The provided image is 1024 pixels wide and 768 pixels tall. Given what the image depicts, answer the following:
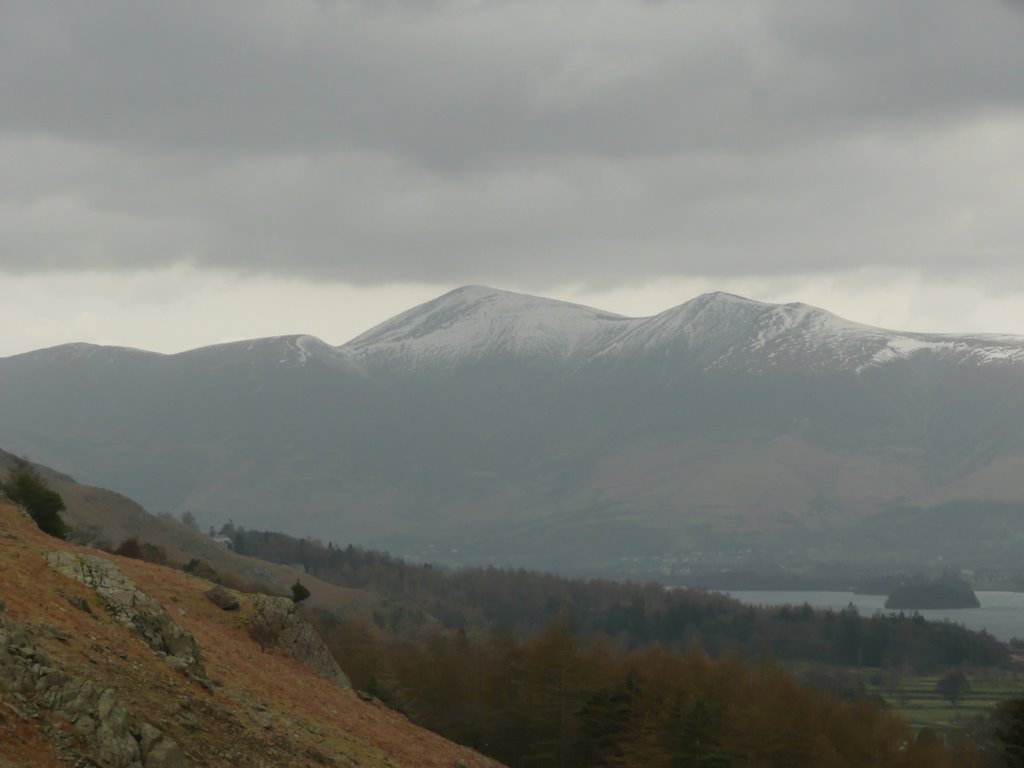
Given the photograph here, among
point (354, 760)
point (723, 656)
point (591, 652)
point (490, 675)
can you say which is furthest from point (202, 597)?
point (723, 656)

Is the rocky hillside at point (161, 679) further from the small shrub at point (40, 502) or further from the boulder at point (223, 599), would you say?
the small shrub at point (40, 502)

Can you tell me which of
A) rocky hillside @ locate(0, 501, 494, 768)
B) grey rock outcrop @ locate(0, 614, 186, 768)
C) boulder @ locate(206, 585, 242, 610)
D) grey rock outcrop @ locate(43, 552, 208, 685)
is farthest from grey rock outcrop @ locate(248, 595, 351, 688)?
grey rock outcrop @ locate(0, 614, 186, 768)

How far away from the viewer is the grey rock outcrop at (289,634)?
2098 inches

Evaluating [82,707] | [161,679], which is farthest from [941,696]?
[82,707]

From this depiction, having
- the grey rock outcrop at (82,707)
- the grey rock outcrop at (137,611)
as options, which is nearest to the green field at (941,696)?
the grey rock outcrop at (137,611)

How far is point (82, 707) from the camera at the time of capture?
3192 cm

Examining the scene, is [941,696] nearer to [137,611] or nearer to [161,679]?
[137,611]

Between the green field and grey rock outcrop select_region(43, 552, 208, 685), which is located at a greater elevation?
grey rock outcrop select_region(43, 552, 208, 685)

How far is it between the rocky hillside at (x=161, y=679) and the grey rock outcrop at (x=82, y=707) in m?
0.04

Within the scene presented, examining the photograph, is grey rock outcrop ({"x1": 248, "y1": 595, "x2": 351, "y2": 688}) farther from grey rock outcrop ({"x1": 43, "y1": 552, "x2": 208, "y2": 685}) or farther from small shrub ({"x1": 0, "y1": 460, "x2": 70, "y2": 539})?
small shrub ({"x1": 0, "y1": 460, "x2": 70, "y2": 539})

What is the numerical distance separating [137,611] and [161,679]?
457 centimetres

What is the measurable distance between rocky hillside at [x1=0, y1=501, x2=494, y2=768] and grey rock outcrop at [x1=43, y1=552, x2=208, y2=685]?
57mm

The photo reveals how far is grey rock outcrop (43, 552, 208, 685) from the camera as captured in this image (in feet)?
133

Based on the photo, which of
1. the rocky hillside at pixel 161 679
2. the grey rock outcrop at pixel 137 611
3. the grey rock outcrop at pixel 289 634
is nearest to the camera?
the rocky hillside at pixel 161 679
